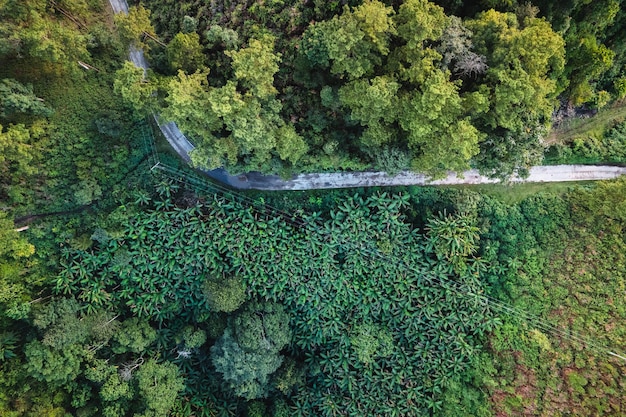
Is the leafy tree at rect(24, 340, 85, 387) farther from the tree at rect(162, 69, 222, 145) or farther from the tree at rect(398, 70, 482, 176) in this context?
the tree at rect(398, 70, 482, 176)

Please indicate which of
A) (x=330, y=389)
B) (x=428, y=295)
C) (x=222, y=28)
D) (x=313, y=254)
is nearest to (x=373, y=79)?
(x=222, y=28)

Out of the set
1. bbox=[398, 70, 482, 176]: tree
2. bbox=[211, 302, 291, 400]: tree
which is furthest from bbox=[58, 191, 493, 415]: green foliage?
bbox=[398, 70, 482, 176]: tree

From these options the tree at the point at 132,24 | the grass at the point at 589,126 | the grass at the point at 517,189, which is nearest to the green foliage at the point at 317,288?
the grass at the point at 517,189

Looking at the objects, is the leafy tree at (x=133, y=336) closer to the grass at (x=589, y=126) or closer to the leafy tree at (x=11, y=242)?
the leafy tree at (x=11, y=242)

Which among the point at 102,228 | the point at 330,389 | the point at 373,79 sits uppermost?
the point at 373,79

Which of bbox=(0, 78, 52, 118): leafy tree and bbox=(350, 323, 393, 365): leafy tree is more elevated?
bbox=(0, 78, 52, 118): leafy tree

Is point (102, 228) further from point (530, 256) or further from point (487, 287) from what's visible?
point (530, 256)

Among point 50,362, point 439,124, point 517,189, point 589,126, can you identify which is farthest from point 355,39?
point 50,362

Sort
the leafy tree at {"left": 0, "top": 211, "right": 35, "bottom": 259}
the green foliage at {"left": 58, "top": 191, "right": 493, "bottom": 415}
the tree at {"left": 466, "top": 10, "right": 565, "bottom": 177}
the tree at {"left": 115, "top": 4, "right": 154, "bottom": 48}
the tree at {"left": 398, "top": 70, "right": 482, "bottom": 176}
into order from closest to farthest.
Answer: the tree at {"left": 398, "top": 70, "right": 482, "bottom": 176}, the tree at {"left": 466, "top": 10, "right": 565, "bottom": 177}, the tree at {"left": 115, "top": 4, "right": 154, "bottom": 48}, the leafy tree at {"left": 0, "top": 211, "right": 35, "bottom": 259}, the green foliage at {"left": 58, "top": 191, "right": 493, "bottom": 415}
